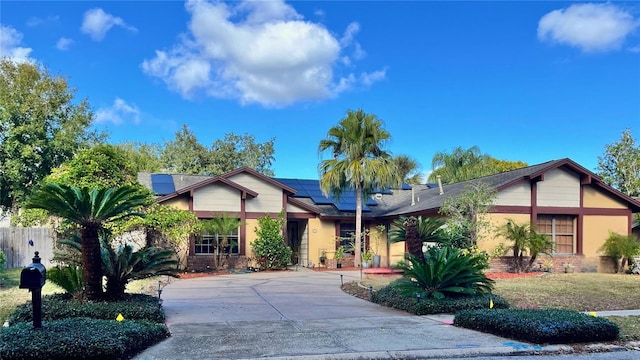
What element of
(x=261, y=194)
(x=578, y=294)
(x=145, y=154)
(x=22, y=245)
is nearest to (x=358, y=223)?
(x=261, y=194)

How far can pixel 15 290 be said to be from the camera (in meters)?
Result: 13.8

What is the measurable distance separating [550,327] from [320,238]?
17.3m

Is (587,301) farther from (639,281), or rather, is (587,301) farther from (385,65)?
(385,65)

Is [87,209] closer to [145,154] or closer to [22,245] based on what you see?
[22,245]

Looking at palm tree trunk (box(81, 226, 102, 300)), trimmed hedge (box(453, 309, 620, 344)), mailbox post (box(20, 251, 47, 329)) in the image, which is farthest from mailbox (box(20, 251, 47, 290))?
trimmed hedge (box(453, 309, 620, 344))

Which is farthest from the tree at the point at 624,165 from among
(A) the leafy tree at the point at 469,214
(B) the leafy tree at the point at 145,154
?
(B) the leafy tree at the point at 145,154

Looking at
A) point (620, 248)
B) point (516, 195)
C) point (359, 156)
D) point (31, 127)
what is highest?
point (31, 127)

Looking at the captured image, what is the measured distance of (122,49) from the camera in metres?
18.4

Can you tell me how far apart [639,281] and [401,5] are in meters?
11.4

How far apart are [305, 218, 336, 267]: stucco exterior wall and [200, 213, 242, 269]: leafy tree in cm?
401

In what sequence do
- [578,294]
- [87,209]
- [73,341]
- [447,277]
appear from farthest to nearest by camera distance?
1. [578,294]
2. [447,277]
3. [87,209]
4. [73,341]

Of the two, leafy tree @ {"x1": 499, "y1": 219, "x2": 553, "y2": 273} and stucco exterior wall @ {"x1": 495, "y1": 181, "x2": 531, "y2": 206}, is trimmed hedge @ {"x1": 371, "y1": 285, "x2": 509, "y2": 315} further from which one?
stucco exterior wall @ {"x1": 495, "y1": 181, "x2": 531, "y2": 206}

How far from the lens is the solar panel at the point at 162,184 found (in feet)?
77.0

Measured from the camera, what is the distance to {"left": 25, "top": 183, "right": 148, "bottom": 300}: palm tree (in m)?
8.82
